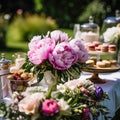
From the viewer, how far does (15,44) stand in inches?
360

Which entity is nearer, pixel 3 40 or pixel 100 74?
pixel 100 74

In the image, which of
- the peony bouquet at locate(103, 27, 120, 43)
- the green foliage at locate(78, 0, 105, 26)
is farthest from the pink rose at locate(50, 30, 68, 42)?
the green foliage at locate(78, 0, 105, 26)

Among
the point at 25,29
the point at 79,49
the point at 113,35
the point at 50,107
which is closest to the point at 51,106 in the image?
the point at 50,107

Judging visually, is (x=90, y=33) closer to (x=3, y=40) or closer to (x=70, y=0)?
(x=3, y=40)

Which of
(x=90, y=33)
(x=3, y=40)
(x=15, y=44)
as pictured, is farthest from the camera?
(x=15, y=44)

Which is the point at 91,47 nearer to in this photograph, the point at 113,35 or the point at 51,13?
the point at 113,35

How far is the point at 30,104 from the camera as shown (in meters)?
1.61

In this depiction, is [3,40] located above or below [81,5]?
below

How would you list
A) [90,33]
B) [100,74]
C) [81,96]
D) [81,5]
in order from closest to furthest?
[81,96] < [100,74] < [90,33] < [81,5]

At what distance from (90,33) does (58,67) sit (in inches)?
85.2

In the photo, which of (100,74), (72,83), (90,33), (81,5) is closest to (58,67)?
(72,83)

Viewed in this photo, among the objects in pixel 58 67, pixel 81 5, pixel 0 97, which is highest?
pixel 81 5

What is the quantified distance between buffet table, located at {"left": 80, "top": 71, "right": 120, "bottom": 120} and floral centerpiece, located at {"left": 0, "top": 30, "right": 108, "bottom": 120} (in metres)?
0.55

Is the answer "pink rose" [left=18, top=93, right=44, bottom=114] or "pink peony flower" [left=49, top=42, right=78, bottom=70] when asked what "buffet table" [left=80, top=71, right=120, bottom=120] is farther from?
"pink rose" [left=18, top=93, right=44, bottom=114]
